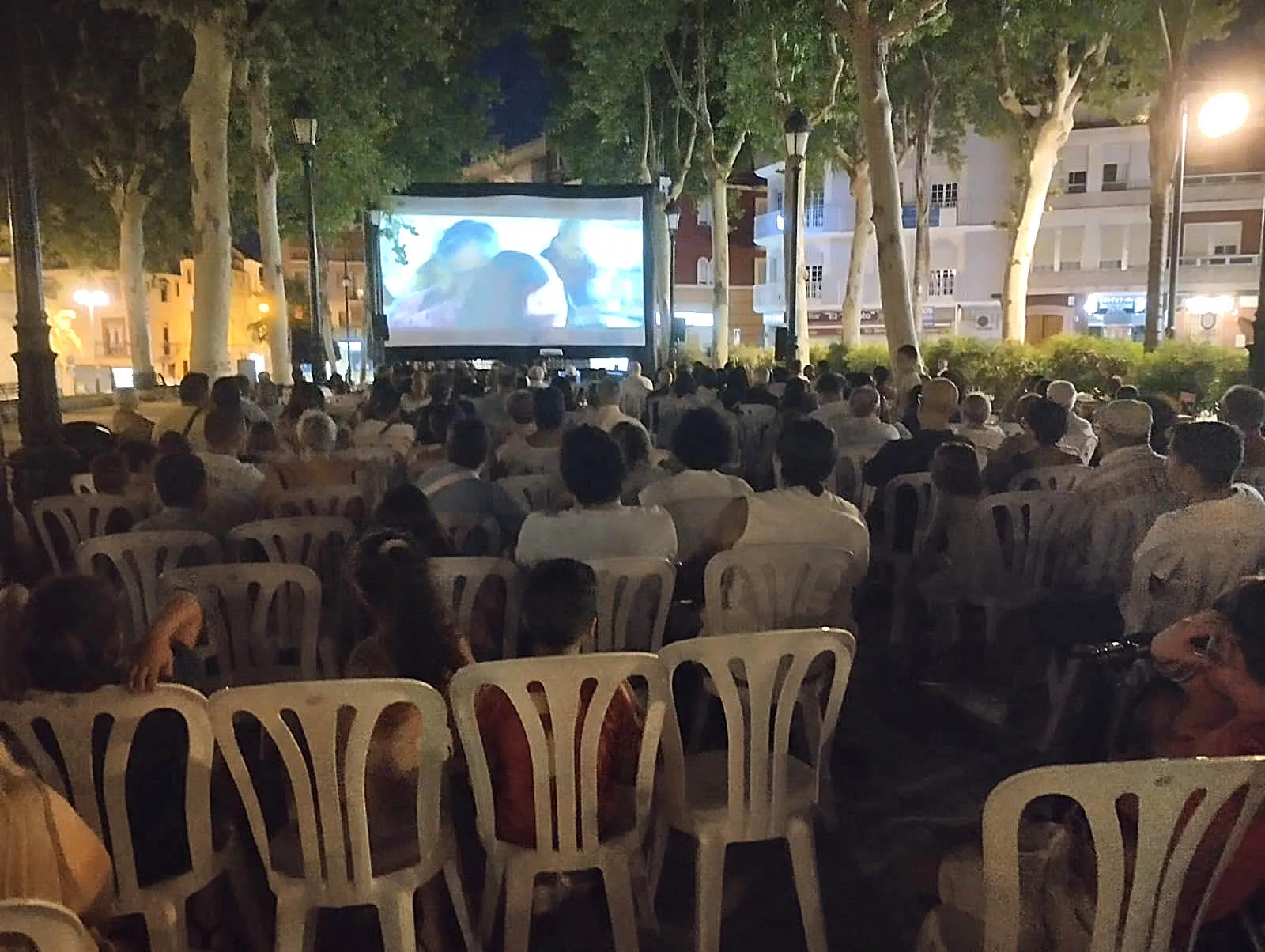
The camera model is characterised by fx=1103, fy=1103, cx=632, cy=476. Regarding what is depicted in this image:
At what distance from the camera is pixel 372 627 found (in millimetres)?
3346

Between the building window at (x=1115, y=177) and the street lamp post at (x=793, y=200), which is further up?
the building window at (x=1115, y=177)

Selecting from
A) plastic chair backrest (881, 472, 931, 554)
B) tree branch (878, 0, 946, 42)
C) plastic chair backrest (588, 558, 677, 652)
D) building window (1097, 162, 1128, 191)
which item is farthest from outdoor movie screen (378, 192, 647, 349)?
building window (1097, 162, 1128, 191)

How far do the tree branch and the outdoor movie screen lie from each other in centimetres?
617

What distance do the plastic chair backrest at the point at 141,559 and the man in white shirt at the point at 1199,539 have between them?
3.60m

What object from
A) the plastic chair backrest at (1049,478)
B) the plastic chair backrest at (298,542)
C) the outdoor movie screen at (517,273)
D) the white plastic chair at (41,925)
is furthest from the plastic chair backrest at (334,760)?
the outdoor movie screen at (517,273)

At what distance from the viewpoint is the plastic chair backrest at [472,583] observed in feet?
13.0

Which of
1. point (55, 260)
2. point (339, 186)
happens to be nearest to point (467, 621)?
point (339, 186)

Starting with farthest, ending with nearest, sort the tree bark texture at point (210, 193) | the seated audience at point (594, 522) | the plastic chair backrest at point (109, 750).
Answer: the tree bark texture at point (210, 193) < the seated audience at point (594, 522) < the plastic chair backrest at point (109, 750)

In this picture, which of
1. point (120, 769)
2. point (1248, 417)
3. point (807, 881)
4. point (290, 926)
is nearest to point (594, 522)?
point (807, 881)

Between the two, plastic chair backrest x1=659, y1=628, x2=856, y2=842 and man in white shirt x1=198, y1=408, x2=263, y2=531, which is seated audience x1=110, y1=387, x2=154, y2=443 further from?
plastic chair backrest x1=659, y1=628, x2=856, y2=842

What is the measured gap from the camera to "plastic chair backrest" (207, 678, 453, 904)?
8.52ft

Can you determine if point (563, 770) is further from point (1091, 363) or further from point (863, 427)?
point (1091, 363)

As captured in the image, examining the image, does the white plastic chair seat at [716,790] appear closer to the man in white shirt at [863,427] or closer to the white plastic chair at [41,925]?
the white plastic chair at [41,925]

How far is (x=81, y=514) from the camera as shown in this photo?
5457mm
